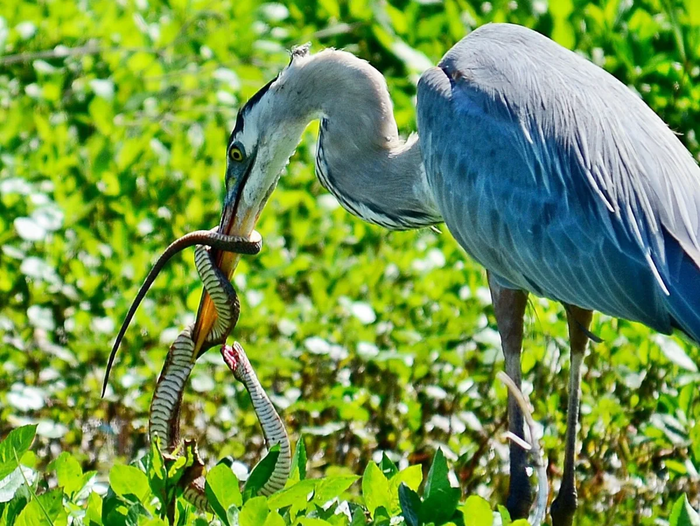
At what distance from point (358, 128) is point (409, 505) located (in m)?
1.68

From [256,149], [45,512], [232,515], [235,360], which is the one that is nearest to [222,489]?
[232,515]

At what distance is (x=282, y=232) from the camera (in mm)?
4973

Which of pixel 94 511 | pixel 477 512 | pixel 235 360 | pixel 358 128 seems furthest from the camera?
pixel 358 128

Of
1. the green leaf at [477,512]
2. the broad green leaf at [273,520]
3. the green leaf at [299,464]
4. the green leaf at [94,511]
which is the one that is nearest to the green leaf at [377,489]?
the green leaf at [299,464]

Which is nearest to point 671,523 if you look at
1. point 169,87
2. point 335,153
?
point 335,153

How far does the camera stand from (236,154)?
3965 mm

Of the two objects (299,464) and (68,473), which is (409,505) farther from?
(68,473)

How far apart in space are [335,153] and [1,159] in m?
1.35

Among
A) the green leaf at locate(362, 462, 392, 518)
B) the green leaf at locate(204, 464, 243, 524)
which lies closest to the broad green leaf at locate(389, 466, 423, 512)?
the green leaf at locate(362, 462, 392, 518)

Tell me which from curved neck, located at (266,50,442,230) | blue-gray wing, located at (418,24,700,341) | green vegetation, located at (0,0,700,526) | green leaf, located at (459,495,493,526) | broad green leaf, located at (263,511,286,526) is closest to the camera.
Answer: broad green leaf, located at (263,511,286,526)

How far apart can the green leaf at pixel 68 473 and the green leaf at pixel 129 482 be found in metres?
0.18

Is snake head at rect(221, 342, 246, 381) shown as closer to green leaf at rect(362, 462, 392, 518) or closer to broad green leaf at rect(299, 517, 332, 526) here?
green leaf at rect(362, 462, 392, 518)

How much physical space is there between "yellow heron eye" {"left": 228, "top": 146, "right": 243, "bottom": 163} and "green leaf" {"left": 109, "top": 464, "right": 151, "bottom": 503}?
62.8 inches

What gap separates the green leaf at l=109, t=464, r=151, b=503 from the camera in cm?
253
